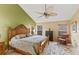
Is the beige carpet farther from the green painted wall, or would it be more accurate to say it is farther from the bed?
the green painted wall

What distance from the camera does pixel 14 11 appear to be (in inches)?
96.7

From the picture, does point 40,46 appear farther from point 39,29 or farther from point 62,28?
point 62,28

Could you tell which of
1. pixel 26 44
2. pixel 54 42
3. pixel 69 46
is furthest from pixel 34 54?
pixel 69 46

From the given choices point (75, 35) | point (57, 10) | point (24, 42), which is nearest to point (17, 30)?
point (24, 42)

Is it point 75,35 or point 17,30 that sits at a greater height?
point 17,30

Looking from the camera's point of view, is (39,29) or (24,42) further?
(39,29)

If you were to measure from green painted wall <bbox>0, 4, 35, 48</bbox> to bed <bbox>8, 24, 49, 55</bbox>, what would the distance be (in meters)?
0.09

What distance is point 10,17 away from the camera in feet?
8.07

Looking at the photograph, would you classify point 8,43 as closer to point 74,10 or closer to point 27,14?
point 27,14

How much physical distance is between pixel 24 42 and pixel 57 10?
88 centimetres

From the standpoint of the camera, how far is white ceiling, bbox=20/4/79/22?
244 cm

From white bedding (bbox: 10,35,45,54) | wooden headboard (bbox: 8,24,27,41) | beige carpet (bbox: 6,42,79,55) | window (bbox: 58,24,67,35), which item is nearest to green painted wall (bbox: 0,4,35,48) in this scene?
wooden headboard (bbox: 8,24,27,41)

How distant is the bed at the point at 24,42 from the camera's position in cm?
239

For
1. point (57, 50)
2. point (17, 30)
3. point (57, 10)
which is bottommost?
point (57, 50)
